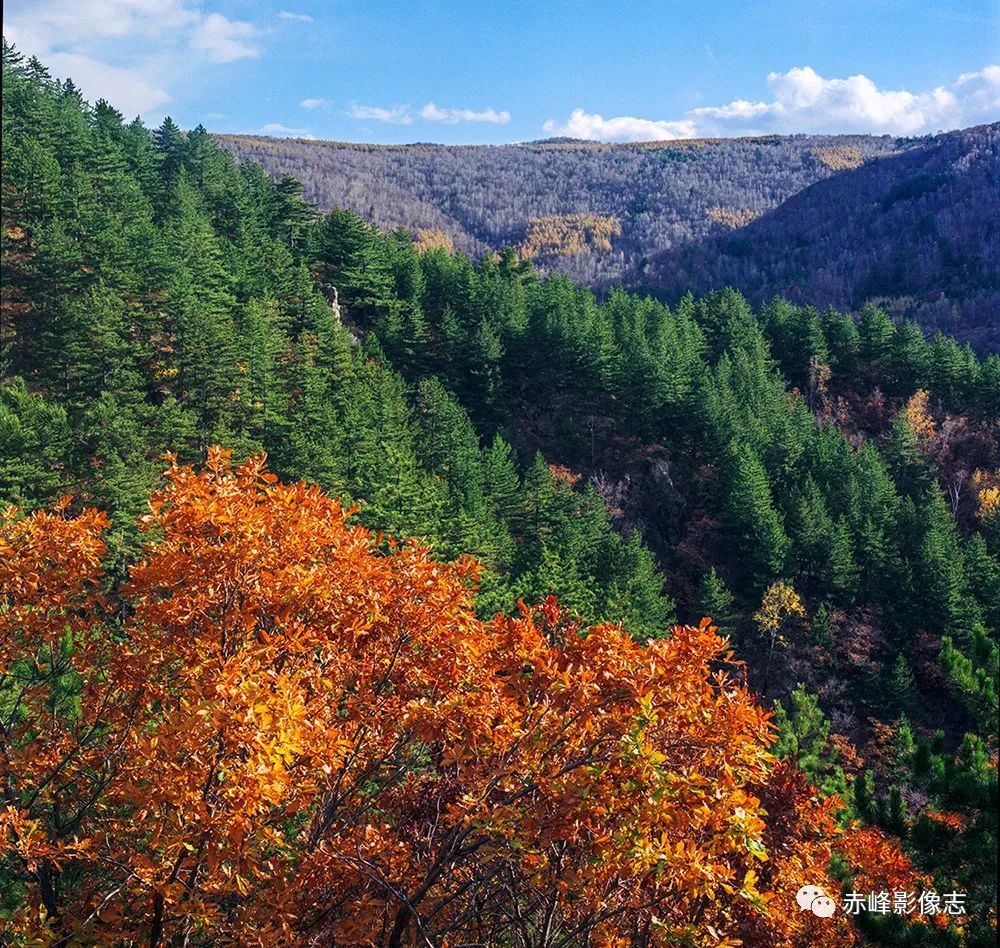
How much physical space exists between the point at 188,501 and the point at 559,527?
3064cm

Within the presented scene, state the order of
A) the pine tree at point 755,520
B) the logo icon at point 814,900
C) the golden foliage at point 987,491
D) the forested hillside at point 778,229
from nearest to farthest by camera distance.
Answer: the logo icon at point 814,900
the pine tree at point 755,520
the golden foliage at point 987,491
the forested hillside at point 778,229

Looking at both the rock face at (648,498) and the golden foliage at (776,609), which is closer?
the golden foliage at (776,609)

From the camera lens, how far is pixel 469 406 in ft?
160

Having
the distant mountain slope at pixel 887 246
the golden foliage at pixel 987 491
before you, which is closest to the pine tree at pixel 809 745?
the golden foliage at pixel 987 491

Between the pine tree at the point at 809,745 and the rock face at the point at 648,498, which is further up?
the rock face at the point at 648,498

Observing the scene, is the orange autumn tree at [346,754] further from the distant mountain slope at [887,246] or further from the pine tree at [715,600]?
the distant mountain slope at [887,246]

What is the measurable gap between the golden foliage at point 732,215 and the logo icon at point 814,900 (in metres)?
191

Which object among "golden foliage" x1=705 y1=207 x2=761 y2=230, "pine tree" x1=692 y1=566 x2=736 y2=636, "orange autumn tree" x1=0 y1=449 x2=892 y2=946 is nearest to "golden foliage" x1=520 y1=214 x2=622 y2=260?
"golden foliage" x1=705 y1=207 x2=761 y2=230

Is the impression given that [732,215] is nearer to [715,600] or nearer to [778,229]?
[778,229]

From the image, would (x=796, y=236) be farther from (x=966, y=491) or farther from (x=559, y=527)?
(x=559, y=527)

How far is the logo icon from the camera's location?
8930 millimetres

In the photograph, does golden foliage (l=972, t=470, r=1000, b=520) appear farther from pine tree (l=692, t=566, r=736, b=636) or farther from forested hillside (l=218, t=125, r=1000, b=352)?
forested hillside (l=218, t=125, r=1000, b=352)

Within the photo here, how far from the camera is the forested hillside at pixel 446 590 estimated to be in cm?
677

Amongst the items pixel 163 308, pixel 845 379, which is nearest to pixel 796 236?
pixel 845 379
